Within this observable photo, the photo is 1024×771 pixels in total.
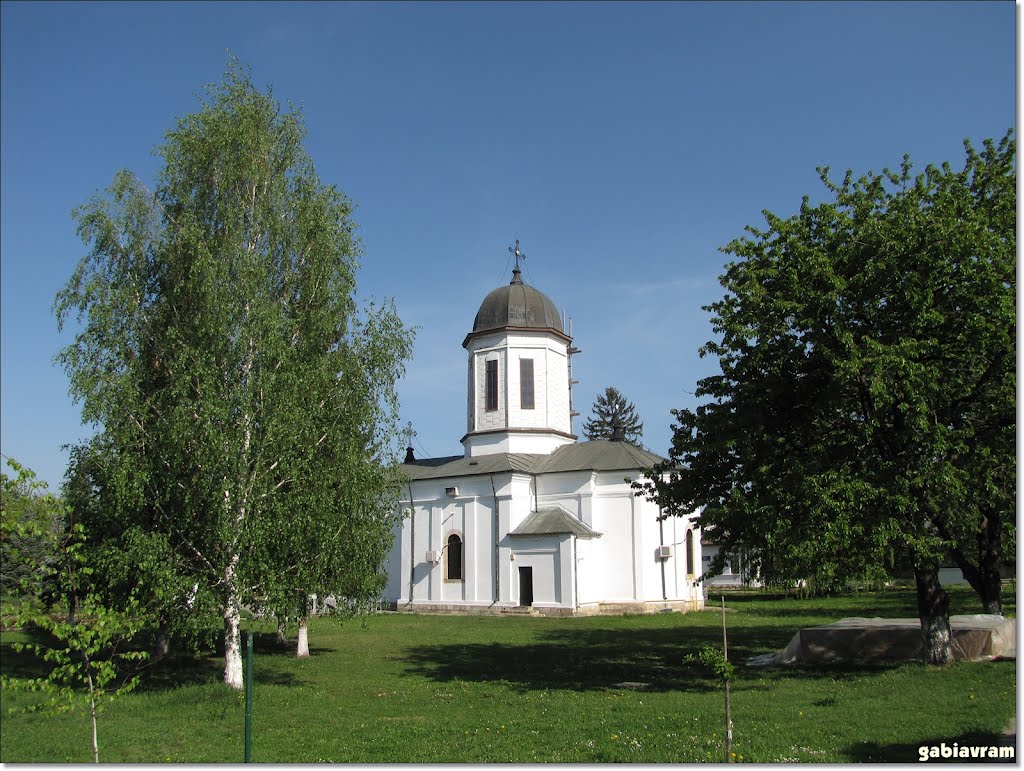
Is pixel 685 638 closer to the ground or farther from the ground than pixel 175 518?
closer to the ground

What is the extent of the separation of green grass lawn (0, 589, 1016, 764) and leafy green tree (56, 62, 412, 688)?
2.49 m

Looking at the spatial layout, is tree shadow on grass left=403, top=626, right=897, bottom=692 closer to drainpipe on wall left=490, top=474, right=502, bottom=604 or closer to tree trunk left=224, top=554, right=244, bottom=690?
tree trunk left=224, top=554, right=244, bottom=690

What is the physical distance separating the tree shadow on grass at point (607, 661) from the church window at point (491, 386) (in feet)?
47.8

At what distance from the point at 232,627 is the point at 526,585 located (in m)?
20.5

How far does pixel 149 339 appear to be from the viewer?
1605cm

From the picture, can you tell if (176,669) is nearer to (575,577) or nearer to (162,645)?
(162,645)

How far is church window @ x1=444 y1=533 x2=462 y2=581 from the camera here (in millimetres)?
36281

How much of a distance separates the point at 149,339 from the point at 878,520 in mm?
14179

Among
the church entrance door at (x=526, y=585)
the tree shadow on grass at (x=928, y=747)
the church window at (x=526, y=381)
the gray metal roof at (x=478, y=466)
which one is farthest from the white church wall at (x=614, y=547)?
the tree shadow on grass at (x=928, y=747)

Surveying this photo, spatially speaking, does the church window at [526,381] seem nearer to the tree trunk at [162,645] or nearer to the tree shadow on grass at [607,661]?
the tree shadow on grass at [607,661]

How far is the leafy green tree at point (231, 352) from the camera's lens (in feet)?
47.7

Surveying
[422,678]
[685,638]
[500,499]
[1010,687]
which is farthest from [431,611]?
[1010,687]

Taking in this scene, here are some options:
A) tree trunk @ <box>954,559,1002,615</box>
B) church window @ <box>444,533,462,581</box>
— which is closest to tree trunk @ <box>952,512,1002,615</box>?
tree trunk @ <box>954,559,1002,615</box>

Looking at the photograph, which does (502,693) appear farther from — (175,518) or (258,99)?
(258,99)
